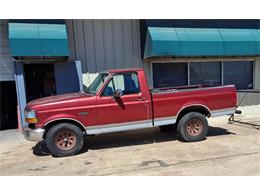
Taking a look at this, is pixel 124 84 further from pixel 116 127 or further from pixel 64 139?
pixel 64 139

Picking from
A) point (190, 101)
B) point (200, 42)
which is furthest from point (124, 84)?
point (200, 42)

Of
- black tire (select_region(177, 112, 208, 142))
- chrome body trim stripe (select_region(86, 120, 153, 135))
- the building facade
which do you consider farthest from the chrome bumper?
black tire (select_region(177, 112, 208, 142))

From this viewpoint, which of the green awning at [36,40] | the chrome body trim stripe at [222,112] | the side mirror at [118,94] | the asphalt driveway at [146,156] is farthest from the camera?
the green awning at [36,40]

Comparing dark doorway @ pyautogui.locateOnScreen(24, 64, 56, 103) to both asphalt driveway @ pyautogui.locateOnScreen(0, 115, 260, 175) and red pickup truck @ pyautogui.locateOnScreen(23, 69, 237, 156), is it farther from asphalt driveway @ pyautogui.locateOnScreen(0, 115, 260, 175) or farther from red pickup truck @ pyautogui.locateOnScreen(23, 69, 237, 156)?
red pickup truck @ pyautogui.locateOnScreen(23, 69, 237, 156)

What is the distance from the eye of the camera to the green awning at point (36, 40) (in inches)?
328

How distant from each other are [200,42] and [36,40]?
18.8ft

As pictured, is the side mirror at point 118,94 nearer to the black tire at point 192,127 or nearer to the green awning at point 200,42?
the black tire at point 192,127

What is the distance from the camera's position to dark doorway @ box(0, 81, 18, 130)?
10.5 m

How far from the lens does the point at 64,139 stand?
641 cm

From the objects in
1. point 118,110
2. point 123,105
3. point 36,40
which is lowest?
point 118,110

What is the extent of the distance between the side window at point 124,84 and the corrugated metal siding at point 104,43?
11.9ft

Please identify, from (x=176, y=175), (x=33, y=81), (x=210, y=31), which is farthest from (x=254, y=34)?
(x=33, y=81)

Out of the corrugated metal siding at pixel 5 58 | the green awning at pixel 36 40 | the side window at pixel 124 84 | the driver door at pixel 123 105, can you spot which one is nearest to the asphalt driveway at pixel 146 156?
the driver door at pixel 123 105

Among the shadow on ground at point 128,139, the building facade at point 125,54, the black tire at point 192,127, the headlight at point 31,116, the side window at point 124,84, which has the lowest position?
the shadow on ground at point 128,139
